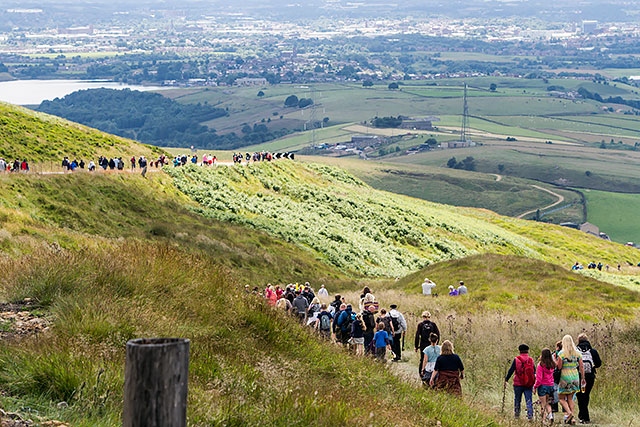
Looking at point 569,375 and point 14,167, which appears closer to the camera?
point 569,375

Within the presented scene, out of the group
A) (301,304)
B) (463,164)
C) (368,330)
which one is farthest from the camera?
(463,164)

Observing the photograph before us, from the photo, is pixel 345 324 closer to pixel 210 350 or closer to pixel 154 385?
pixel 210 350

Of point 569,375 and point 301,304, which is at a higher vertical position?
point 569,375

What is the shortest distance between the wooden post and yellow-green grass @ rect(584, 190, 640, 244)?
12344cm

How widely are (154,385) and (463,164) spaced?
540 feet

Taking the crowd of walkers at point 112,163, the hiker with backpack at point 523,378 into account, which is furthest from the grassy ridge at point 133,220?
the hiker with backpack at point 523,378

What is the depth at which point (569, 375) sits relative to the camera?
12852 mm

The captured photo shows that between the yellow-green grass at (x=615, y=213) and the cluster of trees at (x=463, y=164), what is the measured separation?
23.0m

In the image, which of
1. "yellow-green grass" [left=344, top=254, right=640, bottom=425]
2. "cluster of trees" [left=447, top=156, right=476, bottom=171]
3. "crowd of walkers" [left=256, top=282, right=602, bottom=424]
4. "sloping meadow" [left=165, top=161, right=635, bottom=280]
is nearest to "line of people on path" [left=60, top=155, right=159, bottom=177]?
"sloping meadow" [left=165, top=161, right=635, bottom=280]

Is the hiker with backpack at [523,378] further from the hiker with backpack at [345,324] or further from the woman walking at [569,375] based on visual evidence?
the hiker with backpack at [345,324]

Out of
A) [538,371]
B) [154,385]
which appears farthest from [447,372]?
[154,385]

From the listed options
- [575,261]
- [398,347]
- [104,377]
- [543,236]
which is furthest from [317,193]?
[104,377]

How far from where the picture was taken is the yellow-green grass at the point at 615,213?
413 feet

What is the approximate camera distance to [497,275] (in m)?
32.0
